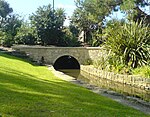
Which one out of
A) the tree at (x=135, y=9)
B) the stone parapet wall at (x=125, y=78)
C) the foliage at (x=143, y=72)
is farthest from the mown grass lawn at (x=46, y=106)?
the tree at (x=135, y=9)

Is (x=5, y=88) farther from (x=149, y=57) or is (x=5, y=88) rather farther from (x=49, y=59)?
(x=49, y=59)

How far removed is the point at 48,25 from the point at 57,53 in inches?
167

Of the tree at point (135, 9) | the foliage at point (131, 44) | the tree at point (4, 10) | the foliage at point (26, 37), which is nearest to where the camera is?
the foliage at point (131, 44)

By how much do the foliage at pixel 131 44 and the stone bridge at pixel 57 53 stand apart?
870 centimetres

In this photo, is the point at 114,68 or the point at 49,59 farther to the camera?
the point at 49,59

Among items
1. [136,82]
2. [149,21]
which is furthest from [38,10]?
[136,82]

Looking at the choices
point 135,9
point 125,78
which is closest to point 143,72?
point 125,78

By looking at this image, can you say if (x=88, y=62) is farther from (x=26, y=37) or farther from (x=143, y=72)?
(x=143, y=72)

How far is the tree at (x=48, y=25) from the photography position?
116ft

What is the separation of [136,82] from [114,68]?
3.74 meters

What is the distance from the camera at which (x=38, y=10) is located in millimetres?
36938

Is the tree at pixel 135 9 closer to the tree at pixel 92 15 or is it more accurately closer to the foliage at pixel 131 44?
the tree at pixel 92 15

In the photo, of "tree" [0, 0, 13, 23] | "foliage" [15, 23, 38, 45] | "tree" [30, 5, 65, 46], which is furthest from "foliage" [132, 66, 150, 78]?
"tree" [0, 0, 13, 23]

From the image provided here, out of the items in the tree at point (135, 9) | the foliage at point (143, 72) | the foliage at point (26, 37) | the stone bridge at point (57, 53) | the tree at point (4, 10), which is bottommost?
the foliage at point (143, 72)
